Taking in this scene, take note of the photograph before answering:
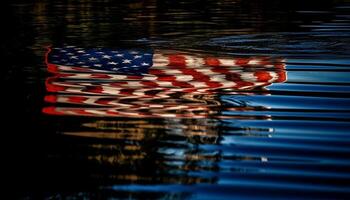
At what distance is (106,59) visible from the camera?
31.1 ft

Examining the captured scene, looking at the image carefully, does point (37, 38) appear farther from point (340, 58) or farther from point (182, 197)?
point (182, 197)

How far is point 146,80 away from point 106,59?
1825mm

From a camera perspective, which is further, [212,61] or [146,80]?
[212,61]

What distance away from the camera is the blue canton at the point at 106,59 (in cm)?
874

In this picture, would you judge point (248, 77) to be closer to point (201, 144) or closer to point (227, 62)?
point (227, 62)

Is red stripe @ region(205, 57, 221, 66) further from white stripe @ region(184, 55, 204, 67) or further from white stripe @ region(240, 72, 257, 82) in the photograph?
white stripe @ region(240, 72, 257, 82)

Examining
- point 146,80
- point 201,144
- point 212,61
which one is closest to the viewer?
point 201,144

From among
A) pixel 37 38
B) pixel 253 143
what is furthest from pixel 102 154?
pixel 37 38

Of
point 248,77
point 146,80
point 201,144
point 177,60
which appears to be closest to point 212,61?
point 177,60

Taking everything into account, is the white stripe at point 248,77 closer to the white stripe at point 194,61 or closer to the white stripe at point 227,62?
the white stripe at point 227,62

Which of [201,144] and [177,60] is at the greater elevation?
[201,144]

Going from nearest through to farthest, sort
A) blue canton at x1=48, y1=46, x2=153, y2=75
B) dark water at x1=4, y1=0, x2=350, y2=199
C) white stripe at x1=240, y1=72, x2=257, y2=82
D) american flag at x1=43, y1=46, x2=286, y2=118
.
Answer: dark water at x1=4, y1=0, x2=350, y2=199
american flag at x1=43, y1=46, x2=286, y2=118
white stripe at x1=240, y1=72, x2=257, y2=82
blue canton at x1=48, y1=46, x2=153, y2=75

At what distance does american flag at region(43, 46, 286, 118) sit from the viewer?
6.14m

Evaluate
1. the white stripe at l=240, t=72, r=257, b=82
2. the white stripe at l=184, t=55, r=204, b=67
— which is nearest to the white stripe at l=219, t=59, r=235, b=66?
the white stripe at l=184, t=55, r=204, b=67
